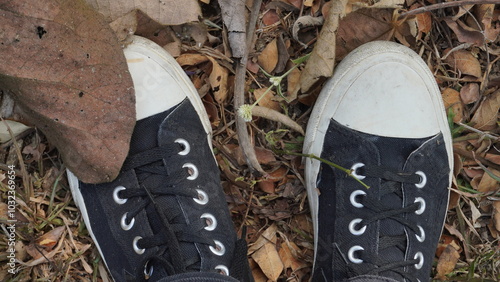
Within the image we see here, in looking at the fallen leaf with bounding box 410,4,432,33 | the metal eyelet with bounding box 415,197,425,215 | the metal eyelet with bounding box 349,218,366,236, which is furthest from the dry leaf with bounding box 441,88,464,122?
the metal eyelet with bounding box 349,218,366,236

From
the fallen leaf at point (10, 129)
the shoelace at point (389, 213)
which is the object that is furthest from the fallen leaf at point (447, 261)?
the fallen leaf at point (10, 129)

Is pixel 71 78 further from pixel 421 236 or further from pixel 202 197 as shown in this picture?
pixel 421 236

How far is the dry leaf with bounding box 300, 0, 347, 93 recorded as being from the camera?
1.77 metres

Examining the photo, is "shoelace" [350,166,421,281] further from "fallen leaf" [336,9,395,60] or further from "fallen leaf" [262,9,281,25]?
"fallen leaf" [262,9,281,25]

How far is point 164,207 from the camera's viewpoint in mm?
1831

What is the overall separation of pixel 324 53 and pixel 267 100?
29 centimetres

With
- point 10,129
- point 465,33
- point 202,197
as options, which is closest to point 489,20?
point 465,33

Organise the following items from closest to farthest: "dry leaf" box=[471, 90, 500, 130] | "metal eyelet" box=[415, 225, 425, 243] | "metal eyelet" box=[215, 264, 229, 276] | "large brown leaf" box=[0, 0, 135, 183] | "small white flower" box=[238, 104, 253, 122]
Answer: "large brown leaf" box=[0, 0, 135, 183] < "small white flower" box=[238, 104, 253, 122] < "metal eyelet" box=[215, 264, 229, 276] < "metal eyelet" box=[415, 225, 425, 243] < "dry leaf" box=[471, 90, 500, 130]

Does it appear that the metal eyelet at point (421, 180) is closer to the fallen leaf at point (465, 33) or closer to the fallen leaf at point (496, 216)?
the fallen leaf at point (496, 216)

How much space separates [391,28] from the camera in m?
1.87

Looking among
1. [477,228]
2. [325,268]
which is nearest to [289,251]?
[325,268]

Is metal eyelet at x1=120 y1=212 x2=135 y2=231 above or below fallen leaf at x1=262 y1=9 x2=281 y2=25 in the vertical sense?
below

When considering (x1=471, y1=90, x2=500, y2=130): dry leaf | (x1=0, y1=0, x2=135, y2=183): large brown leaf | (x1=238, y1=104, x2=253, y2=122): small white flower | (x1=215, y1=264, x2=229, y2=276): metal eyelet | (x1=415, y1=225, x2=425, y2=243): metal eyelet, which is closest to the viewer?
(x1=0, y1=0, x2=135, y2=183): large brown leaf

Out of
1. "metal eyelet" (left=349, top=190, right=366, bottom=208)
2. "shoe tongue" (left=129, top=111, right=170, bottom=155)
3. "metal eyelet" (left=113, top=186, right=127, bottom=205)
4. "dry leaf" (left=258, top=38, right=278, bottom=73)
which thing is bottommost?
"metal eyelet" (left=349, top=190, right=366, bottom=208)
